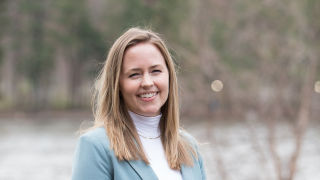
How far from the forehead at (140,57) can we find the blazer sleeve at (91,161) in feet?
0.84

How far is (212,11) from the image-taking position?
55.9 feet

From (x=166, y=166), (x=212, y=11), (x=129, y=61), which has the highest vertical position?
(x=212, y=11)

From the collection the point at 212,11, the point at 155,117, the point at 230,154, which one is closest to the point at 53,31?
the point at 212,11

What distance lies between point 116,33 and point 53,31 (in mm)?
3444

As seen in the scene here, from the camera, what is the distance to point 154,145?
1913 mm

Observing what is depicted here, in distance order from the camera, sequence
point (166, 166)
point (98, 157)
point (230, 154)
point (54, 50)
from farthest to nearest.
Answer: point (54, 50)
point (230, 154)
point (166, 166)
point (98, 157)

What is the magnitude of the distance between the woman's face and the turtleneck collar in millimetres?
17

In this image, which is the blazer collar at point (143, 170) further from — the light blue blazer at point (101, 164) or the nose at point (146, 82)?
the nose at point (146, 82)

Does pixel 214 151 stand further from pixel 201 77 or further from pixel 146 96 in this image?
pixel 146 96

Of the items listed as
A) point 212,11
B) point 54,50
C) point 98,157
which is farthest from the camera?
point 54,50

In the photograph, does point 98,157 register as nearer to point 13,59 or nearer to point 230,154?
point 230,154

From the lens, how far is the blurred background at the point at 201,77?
7059 mm

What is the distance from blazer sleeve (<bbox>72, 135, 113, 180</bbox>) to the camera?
172 centimetres

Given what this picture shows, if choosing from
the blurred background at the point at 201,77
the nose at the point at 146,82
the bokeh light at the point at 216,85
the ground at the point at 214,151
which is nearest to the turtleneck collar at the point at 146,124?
the nose at the point at 146,82
